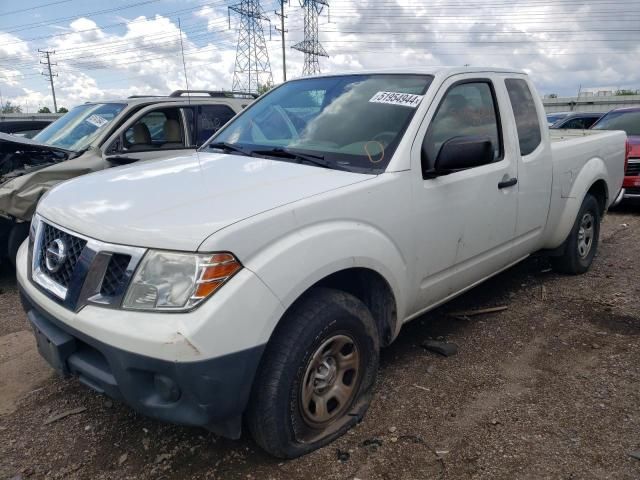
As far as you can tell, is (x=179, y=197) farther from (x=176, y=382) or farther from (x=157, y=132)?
(x=157, y=132)

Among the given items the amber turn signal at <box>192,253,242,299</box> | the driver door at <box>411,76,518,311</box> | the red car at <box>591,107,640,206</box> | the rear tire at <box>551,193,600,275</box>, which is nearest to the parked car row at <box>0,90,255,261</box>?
the amber turn signal at <box>192,253,242,299</box>

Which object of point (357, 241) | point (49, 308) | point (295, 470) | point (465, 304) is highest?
point (357, 241)

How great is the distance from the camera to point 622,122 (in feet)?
30.6

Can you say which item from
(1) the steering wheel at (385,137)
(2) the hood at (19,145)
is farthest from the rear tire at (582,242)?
(2) the hood at (19,145)

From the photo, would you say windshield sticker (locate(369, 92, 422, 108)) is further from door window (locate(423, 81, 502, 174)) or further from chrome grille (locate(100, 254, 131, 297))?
chrome grille (locate(100, 254, 131, 297))

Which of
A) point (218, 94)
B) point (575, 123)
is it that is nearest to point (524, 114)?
point (218, 94)

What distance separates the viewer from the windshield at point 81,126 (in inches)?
229

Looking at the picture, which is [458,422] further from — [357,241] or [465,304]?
[465,304]

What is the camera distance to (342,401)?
8.80 feet

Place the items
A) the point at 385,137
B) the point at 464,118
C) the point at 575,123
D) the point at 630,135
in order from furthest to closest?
the point at 575,123
the point at 630,135
the point at 464,118
the point at 385,137

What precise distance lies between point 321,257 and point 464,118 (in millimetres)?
→ 1659

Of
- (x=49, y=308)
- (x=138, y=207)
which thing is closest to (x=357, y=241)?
(x=138, y=207)

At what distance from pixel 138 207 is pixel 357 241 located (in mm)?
1021

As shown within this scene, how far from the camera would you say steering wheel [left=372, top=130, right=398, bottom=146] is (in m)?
2.91
